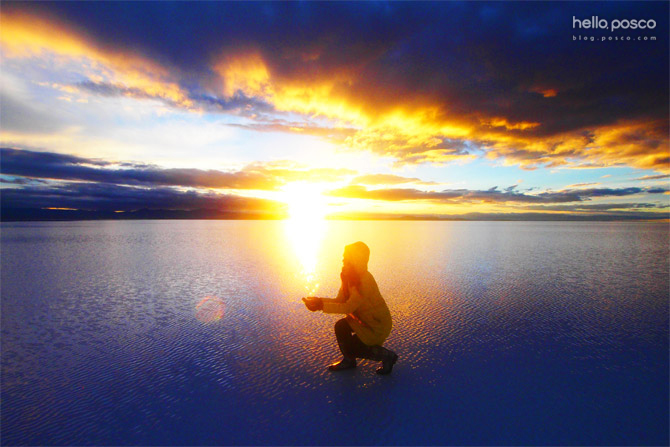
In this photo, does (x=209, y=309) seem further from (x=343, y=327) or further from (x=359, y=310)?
(x=359, y=310)

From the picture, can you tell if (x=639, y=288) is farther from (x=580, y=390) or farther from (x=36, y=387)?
(x=36, y=387)

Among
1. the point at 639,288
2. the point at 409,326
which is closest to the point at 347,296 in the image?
the point at 409,326

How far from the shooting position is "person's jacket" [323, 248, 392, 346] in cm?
459

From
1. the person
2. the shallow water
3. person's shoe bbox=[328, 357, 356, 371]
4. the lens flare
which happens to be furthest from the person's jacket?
the lens flare

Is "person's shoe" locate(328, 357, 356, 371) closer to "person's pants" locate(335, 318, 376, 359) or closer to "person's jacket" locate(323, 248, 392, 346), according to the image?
"person's pants" locate(335, 318, 376, 359)

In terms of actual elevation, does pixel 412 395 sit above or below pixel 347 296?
below

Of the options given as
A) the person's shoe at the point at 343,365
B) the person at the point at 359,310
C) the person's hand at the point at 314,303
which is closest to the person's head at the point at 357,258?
the person at the point at 359,310

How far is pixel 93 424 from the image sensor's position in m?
3.67

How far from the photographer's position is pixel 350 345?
4852mm

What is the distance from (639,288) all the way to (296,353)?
10958 mm

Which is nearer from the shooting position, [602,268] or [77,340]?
[77,340]

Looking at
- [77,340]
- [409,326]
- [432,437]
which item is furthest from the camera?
[409,326]

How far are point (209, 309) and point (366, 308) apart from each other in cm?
485

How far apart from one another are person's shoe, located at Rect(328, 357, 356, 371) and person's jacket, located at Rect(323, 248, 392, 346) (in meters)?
0.44
